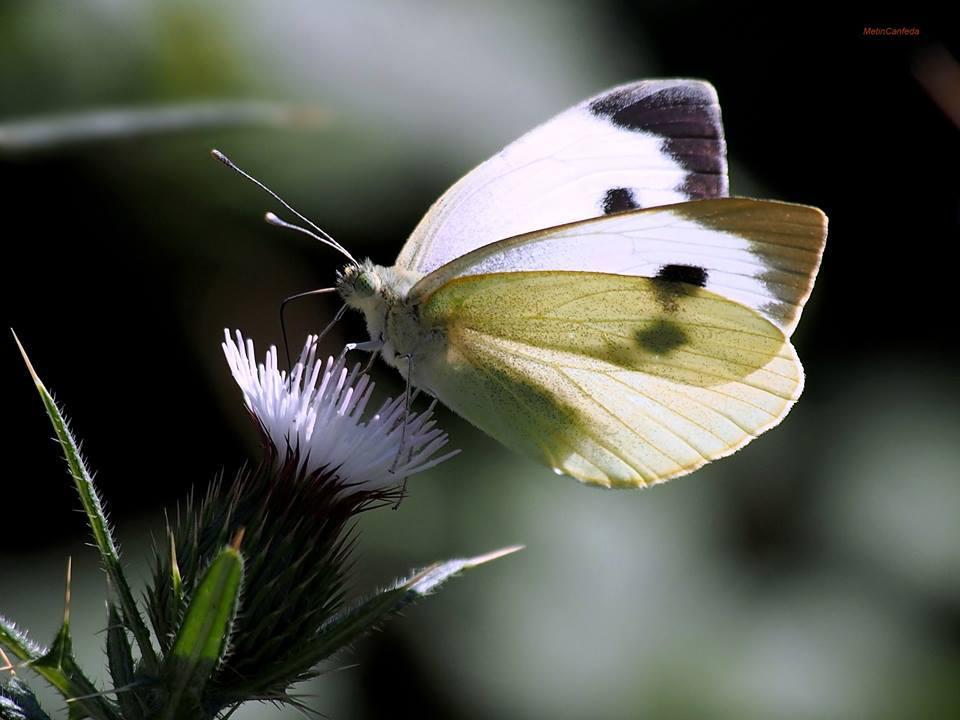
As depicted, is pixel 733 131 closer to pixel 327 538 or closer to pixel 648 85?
pixel 648 85

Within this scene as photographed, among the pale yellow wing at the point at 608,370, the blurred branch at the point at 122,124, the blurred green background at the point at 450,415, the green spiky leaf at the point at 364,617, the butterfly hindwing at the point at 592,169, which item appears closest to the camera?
the green spiky leaf at the point at 364,617

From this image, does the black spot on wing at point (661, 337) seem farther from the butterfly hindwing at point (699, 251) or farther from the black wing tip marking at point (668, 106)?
the black wing tip marking at point (668, 106)

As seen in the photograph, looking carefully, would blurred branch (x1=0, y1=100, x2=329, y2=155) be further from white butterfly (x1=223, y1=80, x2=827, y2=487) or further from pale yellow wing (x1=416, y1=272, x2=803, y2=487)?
pale yellow wing (x1=416, y1=272, x2=803, y2=487)

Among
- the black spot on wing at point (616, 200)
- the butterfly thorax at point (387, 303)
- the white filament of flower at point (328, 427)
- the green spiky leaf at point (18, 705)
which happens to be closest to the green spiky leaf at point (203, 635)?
the green spiky leaf at point (18, 705)

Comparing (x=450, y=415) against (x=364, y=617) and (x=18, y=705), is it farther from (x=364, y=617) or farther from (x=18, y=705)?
(x=18, y=705)

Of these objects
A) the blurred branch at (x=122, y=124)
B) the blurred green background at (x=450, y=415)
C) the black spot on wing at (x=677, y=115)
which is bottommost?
the blurred green background at (x=450, y=415)

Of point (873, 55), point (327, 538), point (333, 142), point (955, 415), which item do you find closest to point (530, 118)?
point (333, 142)

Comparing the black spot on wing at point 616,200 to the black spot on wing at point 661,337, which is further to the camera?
the black spot on wing at point 616,200

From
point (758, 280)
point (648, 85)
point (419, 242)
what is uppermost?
point (648, 85)

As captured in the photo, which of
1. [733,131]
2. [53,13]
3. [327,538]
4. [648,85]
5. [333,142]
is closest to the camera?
[327,538]
